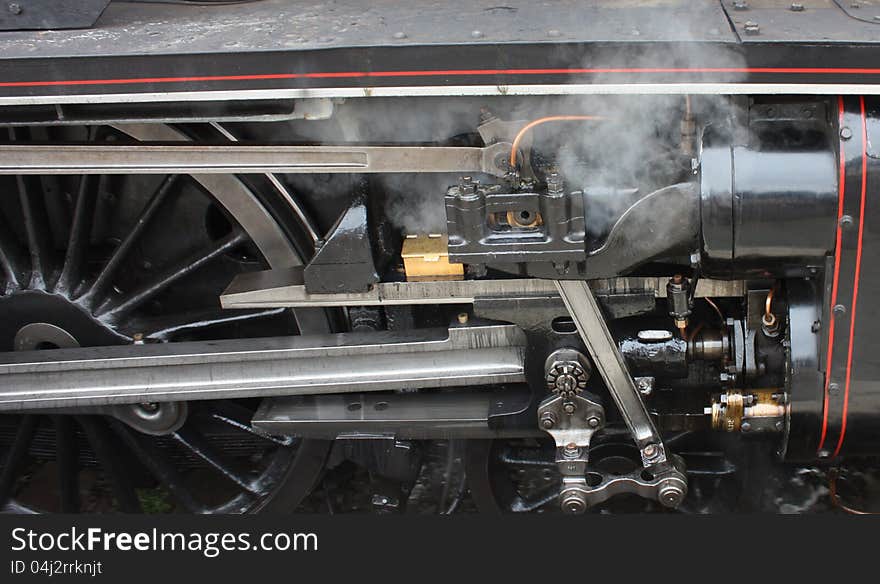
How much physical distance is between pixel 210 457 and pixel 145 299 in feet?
1.83

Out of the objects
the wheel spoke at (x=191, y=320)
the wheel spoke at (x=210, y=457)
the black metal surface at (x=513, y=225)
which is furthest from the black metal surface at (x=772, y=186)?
the wheel spoke at (x=210, y=457)

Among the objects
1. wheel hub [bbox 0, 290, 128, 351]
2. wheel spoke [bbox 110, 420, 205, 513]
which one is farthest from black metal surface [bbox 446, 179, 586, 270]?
wheel spoke [bbox 110, 420, 205, 513]

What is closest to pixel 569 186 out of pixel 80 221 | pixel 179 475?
pixel 80 221

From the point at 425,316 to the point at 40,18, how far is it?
1.21m

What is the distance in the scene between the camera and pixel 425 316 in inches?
114

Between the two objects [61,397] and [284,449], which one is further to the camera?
[284,449]

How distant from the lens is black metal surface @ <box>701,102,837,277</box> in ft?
7.47

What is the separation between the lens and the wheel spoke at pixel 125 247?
2.97 metres

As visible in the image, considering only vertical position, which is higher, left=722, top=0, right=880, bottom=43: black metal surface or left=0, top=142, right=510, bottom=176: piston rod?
left=722, top=0, right=880, bottom=43: black metal surface

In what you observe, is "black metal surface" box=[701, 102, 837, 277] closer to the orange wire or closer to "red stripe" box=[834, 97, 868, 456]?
"red stripe" box=[834, 97, 868, 456]

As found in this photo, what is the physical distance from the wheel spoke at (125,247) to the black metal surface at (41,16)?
57 cm

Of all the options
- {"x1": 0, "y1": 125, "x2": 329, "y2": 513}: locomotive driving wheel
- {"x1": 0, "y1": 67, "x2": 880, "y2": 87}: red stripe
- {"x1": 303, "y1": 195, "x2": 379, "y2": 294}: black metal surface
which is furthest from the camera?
{"x1": 0, "y1": 125, "x2": 329, "y2": 513}: locomotive driving wheel

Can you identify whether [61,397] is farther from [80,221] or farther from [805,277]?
[805,277]

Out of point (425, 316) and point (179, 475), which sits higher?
point (425, 316)
